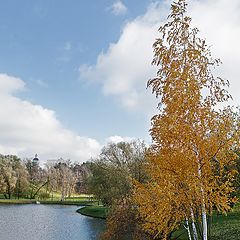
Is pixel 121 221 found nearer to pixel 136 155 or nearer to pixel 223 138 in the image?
pixel 223 138

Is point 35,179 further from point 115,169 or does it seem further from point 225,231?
point 225,231

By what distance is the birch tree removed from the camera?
21.8 ft

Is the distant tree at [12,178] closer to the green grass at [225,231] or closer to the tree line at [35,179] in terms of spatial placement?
the tree line at [35,179]

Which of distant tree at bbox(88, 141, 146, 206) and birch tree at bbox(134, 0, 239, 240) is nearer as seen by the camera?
birch tree at bbox(134, 0, 239, 240)

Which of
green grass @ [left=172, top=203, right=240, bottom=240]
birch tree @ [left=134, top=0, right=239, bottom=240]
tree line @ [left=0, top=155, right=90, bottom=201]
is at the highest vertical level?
tree line @ [left=0, top=155, right=90, bottom=201]

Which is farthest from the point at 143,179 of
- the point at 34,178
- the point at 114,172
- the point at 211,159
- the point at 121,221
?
the point at 34,178

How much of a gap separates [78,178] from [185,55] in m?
81.3

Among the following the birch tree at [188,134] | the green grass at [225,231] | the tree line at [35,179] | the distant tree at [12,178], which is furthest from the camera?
the tree line at [35,179]

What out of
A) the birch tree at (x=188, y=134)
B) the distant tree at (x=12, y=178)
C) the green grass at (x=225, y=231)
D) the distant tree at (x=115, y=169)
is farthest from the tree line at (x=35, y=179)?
the birch tree at (x=188, y=134)

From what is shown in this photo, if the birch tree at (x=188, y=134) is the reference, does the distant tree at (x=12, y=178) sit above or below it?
above

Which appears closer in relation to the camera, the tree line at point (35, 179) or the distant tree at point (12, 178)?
the distant tree at point (12, 178)

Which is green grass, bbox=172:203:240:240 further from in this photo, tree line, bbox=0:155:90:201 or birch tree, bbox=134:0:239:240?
tree line, bbox=0:155:90:201

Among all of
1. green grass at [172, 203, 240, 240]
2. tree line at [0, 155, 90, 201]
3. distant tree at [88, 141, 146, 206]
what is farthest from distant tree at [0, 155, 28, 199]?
green grass at [172, 203, 240, 240]

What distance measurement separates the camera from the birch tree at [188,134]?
6.63m
